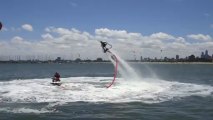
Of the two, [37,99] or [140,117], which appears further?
[37,99]

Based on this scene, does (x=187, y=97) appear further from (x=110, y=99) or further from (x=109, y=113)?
(x=109, y=113)

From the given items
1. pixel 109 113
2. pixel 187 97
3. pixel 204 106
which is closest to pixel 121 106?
pixel 109 113

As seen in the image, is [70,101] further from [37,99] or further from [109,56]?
[109,56]

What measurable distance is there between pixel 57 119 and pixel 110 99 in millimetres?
7496

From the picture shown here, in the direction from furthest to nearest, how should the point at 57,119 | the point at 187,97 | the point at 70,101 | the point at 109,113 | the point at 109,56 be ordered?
1. the point at 109,56
2. the point at 187,97
3. the point at 70,101
4. the point at 109,113
5. the point at 57,119

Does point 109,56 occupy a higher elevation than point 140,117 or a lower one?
higher

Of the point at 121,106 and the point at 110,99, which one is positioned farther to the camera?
the point at 110,99

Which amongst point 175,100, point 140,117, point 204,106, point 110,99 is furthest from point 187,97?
point 140,117

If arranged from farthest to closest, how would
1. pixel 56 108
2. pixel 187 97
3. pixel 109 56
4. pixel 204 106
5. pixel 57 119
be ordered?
pixel 109 56
pixel 187 97
pixel 204 106
pixel 56 108
pixel 57 119

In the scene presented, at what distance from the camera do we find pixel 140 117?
1858 centimetres

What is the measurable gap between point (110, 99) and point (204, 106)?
7.02 m

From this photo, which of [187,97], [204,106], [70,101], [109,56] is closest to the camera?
[204,106]

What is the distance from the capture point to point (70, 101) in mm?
23734

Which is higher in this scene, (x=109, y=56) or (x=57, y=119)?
(x=109, y=56)
